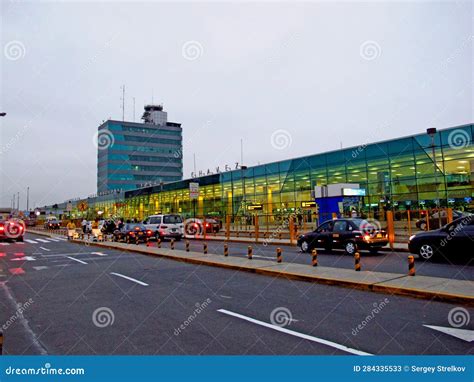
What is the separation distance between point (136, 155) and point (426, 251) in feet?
402

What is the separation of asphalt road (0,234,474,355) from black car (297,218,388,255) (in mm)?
6129

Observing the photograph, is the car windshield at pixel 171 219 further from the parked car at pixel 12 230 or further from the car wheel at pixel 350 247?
the car wheel at pixel 350 247

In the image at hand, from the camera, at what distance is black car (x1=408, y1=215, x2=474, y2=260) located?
39.4 feet

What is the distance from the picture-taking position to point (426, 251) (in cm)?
1302

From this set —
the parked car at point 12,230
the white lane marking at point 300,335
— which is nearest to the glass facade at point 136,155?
the parked car at point 12,230

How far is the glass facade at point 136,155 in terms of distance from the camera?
123625 millimetres

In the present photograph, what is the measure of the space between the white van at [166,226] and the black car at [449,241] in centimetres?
1775

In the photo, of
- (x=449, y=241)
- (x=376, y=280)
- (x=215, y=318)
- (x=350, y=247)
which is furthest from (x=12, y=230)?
(x=449, y=241)

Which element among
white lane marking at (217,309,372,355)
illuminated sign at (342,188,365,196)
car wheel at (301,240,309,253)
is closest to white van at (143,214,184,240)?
illuminated sign at (342,188,365,196)

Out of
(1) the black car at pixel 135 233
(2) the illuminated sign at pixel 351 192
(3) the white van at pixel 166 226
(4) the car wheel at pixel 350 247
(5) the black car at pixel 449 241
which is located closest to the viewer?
(5) the black car at pixel 449 241

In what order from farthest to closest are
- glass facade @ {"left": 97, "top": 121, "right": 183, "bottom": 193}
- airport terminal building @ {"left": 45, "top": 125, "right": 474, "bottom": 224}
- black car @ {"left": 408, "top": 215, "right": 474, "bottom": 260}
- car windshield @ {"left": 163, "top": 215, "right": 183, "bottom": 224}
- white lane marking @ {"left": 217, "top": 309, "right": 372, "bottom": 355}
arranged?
glass facade @ {"left": 97, "top": 121, "right": 183, "bottom": 193}
airport terminal building @ {"left": 45, "top": 125, "right": 474, "bottom": 224}
car windshield @ {"left": 163, "top": 215, "right": 183, "bottom": 224}
black car @ {"left": 408, "top": 215, "right": 474, "bottom": 260}
white lane marking @ {"left": 217, "top": 309, "right": 372, "bottom": 355}

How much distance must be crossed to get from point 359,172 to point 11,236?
32015 mm

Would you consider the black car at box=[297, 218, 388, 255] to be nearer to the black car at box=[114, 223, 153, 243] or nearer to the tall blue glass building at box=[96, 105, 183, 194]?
the black car at box=[114, 223, 153, 243]
